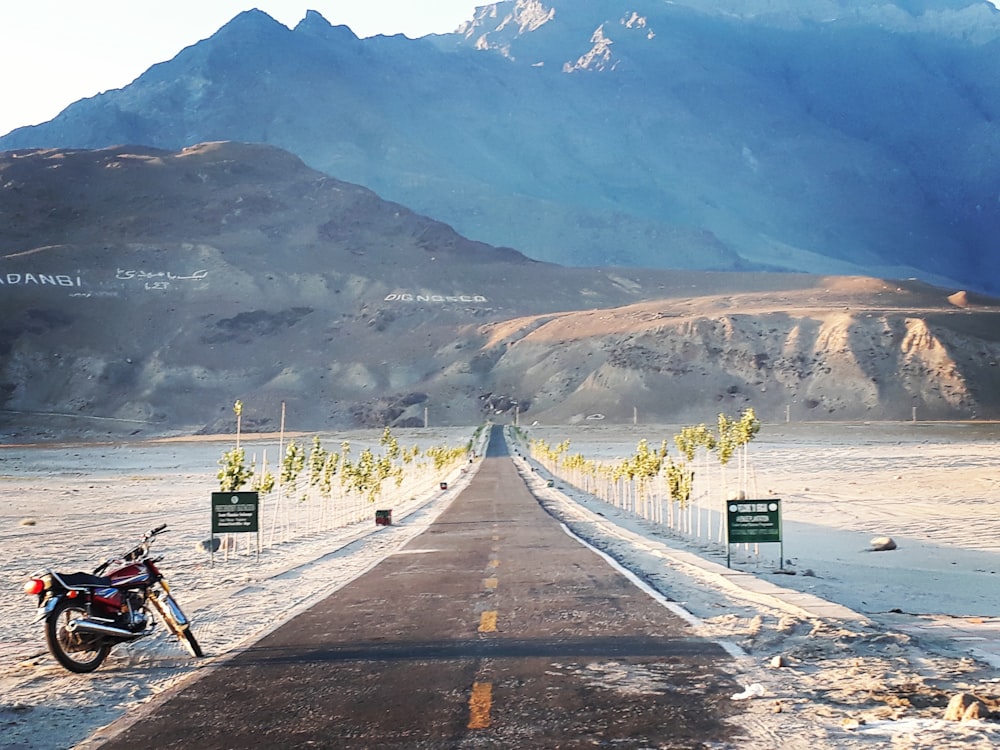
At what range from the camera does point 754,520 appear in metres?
19.4

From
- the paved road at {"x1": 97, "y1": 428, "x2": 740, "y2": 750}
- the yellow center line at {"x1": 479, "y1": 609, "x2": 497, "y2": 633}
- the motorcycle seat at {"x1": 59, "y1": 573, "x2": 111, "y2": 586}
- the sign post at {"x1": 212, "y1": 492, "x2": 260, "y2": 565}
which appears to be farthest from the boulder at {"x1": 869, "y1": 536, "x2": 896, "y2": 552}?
the motorcycle seat at {"x1": 59, "y1": 573, "x2": 111, "y2": 586}

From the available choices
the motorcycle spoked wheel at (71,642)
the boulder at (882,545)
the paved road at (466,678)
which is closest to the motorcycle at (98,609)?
the motorcycle spoked wheel at (71,642)

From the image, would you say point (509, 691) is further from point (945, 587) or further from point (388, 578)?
point (945, 587)

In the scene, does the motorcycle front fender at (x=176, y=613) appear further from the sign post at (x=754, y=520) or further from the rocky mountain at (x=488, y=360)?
the rocky mountain at (x=488, y=360)

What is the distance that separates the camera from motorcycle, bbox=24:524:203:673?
406 inches

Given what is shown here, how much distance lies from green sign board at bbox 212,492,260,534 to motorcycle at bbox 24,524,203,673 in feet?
36.2

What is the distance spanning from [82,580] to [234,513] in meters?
11.7

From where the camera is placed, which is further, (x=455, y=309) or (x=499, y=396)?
(x=455, y=309)

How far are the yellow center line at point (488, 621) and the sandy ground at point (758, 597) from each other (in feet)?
7.79

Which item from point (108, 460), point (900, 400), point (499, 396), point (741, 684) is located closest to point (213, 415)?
point (499, 396)

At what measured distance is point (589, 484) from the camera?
59.8 meters

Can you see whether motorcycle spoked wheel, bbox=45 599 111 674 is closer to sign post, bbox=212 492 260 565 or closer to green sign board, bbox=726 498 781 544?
sign post, bbox=212 492 260 565

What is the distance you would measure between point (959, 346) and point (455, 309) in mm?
88557

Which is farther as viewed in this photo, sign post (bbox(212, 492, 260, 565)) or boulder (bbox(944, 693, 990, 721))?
sign post (bbox(212, 492, 260, 565))
